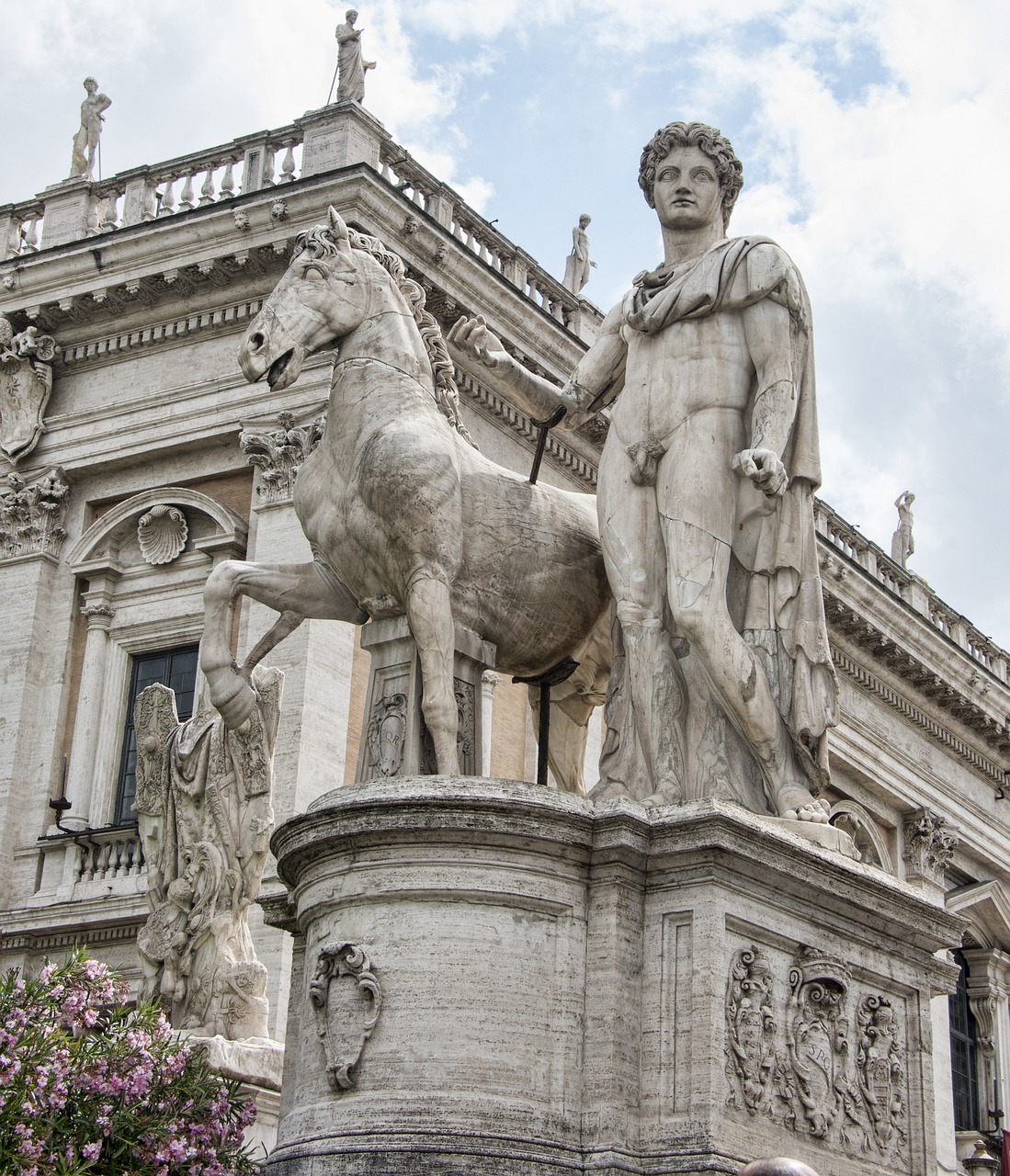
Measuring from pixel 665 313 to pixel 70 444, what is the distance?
15.1m

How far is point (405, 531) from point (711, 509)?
4.09 feet

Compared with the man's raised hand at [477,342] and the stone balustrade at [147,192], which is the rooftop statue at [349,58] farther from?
the man's raised hand at [477,342]

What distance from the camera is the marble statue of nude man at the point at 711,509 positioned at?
7914 millimetres

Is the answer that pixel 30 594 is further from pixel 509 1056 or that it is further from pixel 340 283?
pixel 509 1056

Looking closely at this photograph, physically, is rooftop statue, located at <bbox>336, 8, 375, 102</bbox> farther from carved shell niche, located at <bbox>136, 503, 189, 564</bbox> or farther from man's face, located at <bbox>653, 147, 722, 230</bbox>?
man's face, located at <bbox>653, 147, 722, 230</bbox>

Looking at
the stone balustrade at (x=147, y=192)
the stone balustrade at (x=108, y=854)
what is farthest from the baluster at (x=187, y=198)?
the stone balustrade at (x=108, y=854)

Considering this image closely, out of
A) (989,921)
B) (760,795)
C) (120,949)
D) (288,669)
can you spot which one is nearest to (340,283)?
(760,795)

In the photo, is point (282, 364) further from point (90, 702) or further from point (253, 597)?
point (90, 702)

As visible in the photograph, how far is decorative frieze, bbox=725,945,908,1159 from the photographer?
23.2 ft

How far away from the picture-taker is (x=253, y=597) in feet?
28.1

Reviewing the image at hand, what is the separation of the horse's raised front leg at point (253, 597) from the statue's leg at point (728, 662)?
57.8 inches

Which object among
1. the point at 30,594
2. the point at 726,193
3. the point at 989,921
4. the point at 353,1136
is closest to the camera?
the point at 353,1136

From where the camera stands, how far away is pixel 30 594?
21.7 metres

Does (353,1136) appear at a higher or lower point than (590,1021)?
lower
